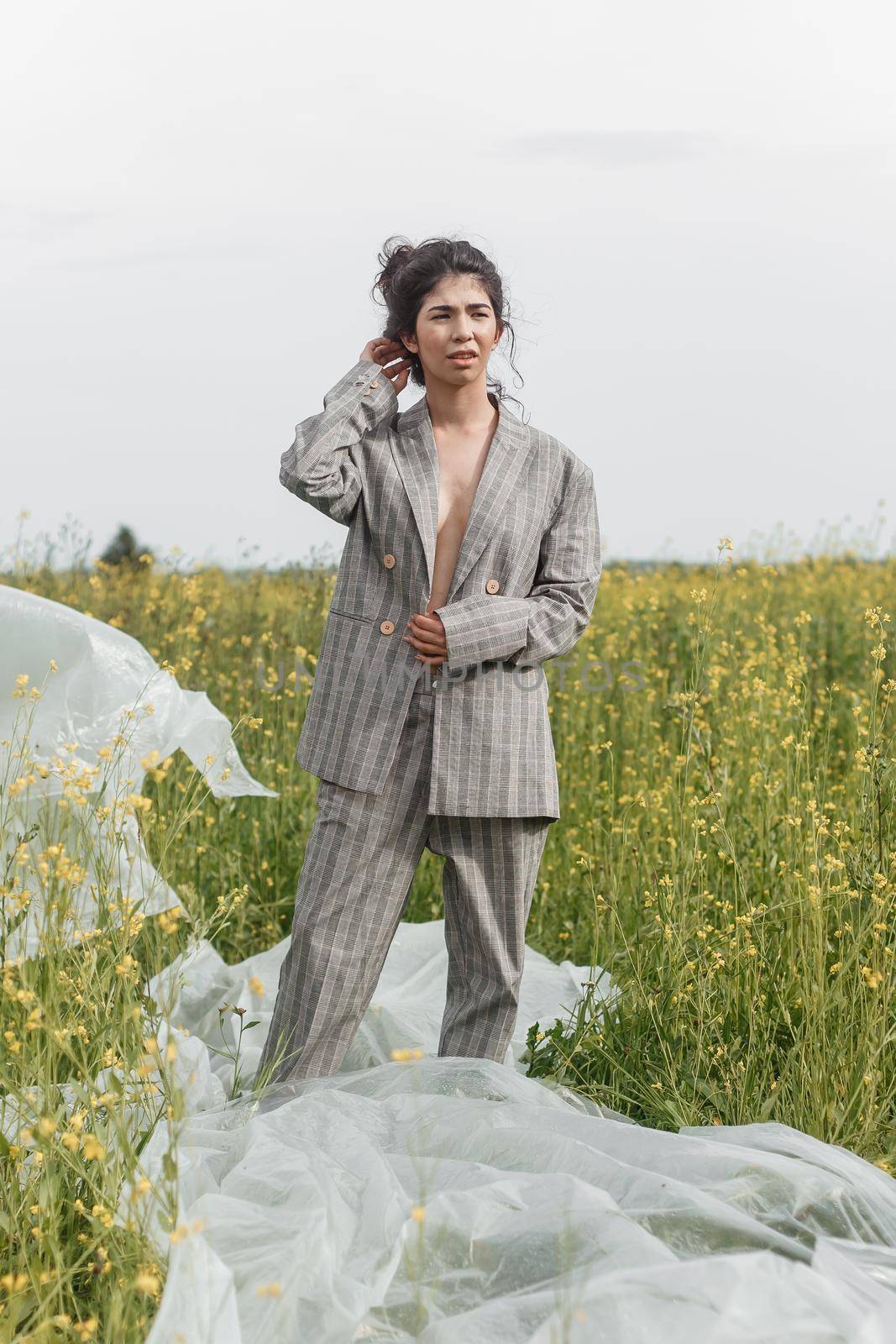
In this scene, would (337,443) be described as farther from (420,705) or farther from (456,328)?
(420,705)

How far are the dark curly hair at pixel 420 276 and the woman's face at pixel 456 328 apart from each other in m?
0.03

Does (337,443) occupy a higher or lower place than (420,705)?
higher

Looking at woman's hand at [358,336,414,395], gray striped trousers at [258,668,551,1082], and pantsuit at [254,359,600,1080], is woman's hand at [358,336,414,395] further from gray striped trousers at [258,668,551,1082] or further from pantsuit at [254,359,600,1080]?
gray striped trousers at [258,668,551,1082]

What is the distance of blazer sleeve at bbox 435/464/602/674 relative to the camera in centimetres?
269

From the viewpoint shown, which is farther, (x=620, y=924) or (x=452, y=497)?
(x=620, y=924)

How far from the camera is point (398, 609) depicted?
281 cm

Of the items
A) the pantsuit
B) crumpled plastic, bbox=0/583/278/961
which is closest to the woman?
the pantsuit

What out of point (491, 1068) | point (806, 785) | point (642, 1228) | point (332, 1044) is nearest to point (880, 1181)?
point (642, 1228)

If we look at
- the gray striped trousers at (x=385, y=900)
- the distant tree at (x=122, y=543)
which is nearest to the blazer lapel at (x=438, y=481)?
the gray striped trousers at (x=385, y=900)

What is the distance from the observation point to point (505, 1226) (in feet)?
6.55

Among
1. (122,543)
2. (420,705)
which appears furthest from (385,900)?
(122,543)

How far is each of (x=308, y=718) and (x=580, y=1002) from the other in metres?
0.89

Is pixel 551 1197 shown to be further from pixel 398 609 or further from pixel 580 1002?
pixel 398 609

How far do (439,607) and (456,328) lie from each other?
1.91ft
